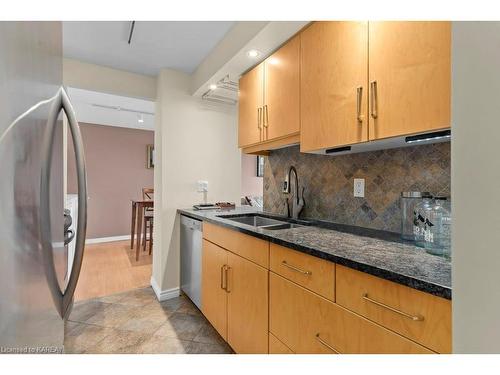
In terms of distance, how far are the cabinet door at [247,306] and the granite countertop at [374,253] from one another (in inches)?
9.7

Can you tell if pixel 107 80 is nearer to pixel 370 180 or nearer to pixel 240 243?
pixel 240 243

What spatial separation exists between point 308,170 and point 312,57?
783 mm

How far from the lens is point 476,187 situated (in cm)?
40

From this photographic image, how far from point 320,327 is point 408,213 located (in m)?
0.72

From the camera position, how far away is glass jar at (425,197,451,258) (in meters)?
0.92

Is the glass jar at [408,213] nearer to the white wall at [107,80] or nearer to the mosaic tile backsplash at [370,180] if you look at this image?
the mosaic tile backsplash at [370,180]

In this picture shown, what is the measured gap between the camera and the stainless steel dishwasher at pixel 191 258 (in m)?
2.20

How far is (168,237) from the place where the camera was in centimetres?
263

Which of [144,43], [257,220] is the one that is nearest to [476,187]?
[257,220]

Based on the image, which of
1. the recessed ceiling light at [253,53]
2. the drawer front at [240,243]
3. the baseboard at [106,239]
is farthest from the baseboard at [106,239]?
the recessed ceiling light at [253,53]

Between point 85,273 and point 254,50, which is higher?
point 254,50

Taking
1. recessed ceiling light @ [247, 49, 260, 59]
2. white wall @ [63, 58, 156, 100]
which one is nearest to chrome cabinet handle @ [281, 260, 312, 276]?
recessed ceiling light @ [247, 49, 260, 59]
